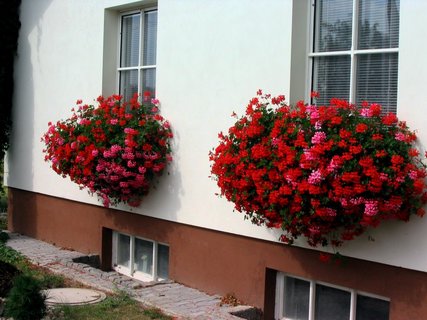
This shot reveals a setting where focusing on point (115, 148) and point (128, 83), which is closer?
point (115, 148)

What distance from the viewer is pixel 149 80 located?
742cm

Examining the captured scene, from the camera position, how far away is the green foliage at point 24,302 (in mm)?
4781

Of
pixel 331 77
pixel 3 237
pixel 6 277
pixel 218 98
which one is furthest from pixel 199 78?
pixel 3 237

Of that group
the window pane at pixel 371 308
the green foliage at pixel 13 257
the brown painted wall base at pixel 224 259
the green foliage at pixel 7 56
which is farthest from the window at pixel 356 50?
the green foliage at pixel 7 56

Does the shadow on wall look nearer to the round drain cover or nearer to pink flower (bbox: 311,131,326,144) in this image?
the round drain cover

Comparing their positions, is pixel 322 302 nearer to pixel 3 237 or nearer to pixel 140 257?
pixel 140 257

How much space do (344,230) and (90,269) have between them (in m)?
3.61

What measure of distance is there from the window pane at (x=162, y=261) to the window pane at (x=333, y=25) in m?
3.04

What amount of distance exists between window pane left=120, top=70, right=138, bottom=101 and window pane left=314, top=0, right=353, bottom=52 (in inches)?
113

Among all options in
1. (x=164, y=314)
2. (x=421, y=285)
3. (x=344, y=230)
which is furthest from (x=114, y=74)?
(x=421, y=285)

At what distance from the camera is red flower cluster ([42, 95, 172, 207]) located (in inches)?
261

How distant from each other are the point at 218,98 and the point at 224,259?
1.59 metres

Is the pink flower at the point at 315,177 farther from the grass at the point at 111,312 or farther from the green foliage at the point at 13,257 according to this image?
the green foliage at the point at 13,257

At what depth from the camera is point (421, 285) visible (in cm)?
454
